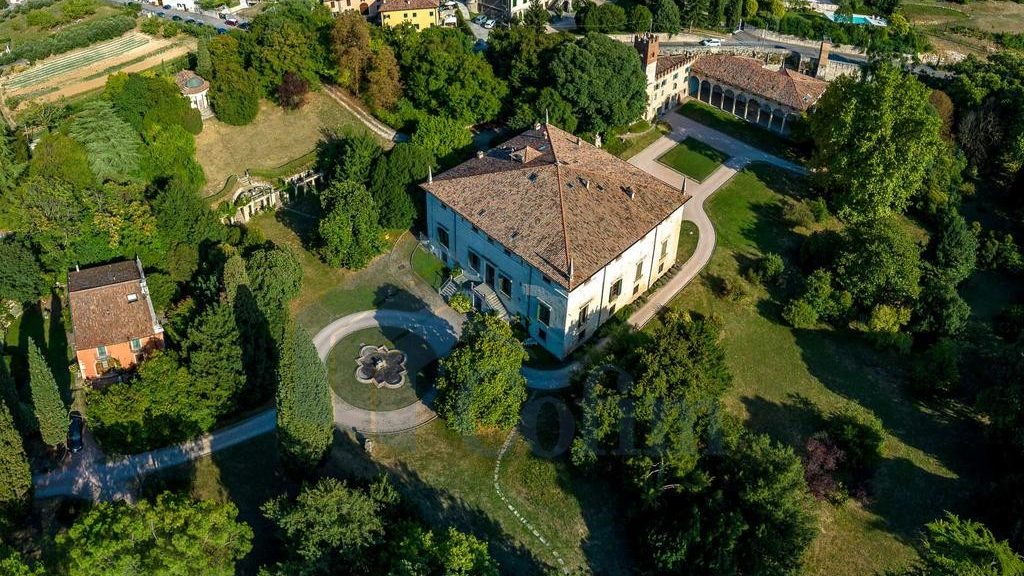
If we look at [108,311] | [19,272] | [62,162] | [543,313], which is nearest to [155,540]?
[108,311]

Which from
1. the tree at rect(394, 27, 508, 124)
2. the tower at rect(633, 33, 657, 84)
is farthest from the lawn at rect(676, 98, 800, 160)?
the tree at rect(394, 27, 508, 124)

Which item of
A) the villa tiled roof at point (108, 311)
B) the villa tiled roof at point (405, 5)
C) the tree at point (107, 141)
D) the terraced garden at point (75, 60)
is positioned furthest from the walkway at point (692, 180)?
the terraced garden at point (75, 60)

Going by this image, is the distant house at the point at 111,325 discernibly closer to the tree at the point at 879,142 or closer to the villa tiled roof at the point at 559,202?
the villa tiled roof at the point at 559,202

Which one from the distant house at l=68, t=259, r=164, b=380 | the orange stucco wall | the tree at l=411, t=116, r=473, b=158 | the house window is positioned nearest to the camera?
the orange stucco wall

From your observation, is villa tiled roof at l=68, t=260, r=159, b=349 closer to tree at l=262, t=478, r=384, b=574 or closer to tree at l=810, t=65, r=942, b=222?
tree at l=262, t=478, r=384, b=574

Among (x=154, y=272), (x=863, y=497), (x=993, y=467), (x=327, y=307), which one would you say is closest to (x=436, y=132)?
(x=327, y=307)

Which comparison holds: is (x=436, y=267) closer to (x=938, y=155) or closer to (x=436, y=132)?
(x=436, y=132)
